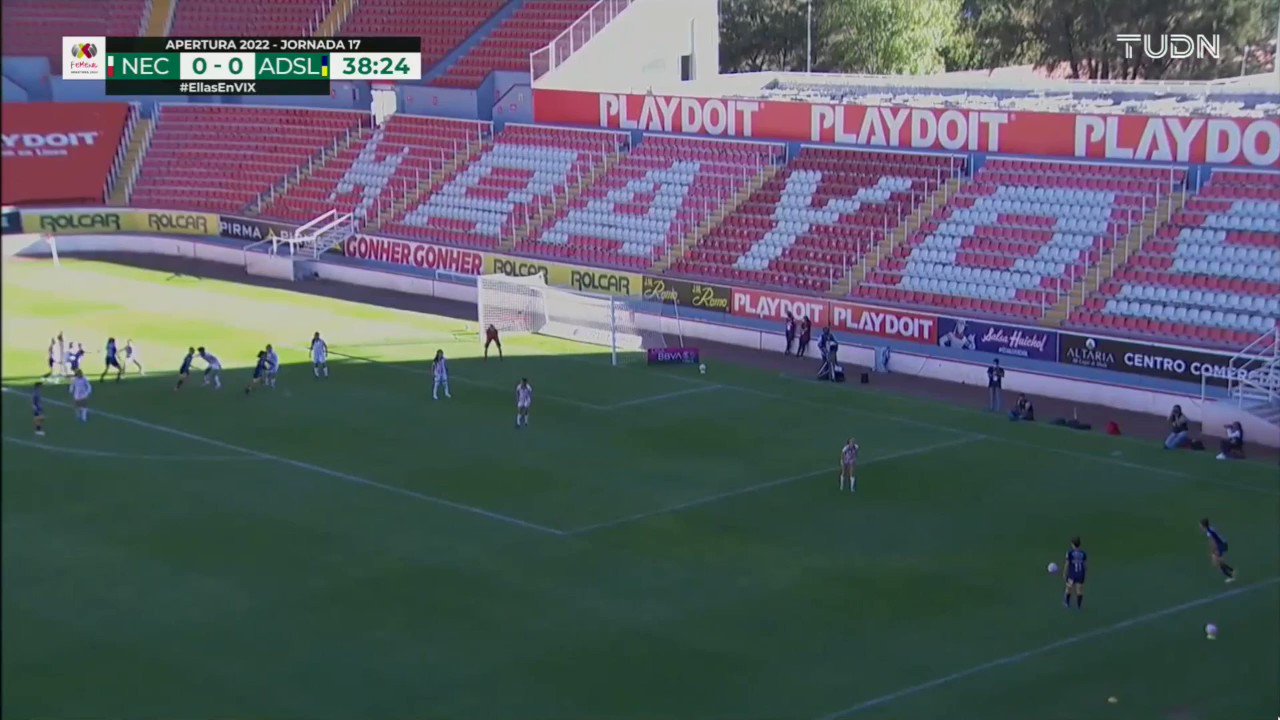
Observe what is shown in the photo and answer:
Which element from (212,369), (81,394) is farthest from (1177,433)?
(81,394)

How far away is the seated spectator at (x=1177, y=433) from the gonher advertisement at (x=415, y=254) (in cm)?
2747

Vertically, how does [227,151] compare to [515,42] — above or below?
below

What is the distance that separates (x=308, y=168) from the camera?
224ft

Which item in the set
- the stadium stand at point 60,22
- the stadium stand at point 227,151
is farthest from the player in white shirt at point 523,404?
the stadium stand at point 60,22

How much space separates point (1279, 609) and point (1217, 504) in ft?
20.8

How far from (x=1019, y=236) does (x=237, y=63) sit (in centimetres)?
3818

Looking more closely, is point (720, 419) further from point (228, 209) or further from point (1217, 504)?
point (228, 209)

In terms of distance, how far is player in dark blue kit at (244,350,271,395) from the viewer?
41.9 m

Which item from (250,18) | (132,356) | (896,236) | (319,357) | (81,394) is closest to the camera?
(81,394)

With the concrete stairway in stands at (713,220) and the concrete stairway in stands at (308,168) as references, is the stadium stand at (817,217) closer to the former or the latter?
the concrete stairway in stands at (713,220)

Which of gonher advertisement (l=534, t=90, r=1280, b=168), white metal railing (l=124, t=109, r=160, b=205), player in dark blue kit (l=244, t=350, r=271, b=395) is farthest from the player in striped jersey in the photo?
white metal railing (l=124, t=109, r=160, b=205)

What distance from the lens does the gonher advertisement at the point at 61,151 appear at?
231 feet

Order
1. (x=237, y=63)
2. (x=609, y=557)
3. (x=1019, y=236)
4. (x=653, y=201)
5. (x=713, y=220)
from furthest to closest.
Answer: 1. (x=237, y=63)
2. (x=653, y=201)
3. (x=713, y=220)
4. (x=1019, y=236)
5. (x=609, y=557)

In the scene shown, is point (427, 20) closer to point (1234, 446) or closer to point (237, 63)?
point (237, 63)
